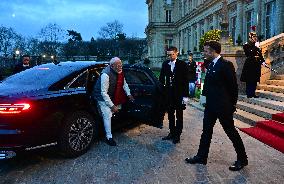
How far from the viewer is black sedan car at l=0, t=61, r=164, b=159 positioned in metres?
4.85

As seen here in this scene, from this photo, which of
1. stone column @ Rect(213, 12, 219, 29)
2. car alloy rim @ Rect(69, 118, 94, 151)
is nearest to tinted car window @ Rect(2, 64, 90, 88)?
car alloy rim @ Rect(69, 118, 94, 151)

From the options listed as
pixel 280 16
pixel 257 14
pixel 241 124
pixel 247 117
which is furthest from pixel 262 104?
pixel 257 14

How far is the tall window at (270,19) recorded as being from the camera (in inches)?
948

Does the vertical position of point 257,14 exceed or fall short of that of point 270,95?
it exceeds it

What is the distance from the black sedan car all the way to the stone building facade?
18721mm

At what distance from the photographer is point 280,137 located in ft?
22.8

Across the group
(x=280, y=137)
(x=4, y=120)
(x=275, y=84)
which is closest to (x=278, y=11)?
(x=275, y=84)

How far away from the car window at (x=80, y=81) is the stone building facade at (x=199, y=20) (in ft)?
65.0

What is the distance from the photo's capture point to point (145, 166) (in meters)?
5.36

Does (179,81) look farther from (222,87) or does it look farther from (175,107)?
(222,87)

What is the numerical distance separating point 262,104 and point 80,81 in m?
5.49

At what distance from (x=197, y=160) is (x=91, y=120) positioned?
1.95m

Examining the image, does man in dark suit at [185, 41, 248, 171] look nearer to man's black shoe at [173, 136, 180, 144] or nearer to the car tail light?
man's black shoe at [173, 136, 180, 144]

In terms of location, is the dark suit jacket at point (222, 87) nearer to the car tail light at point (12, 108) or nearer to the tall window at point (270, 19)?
the car tail light at point (12, 108)
